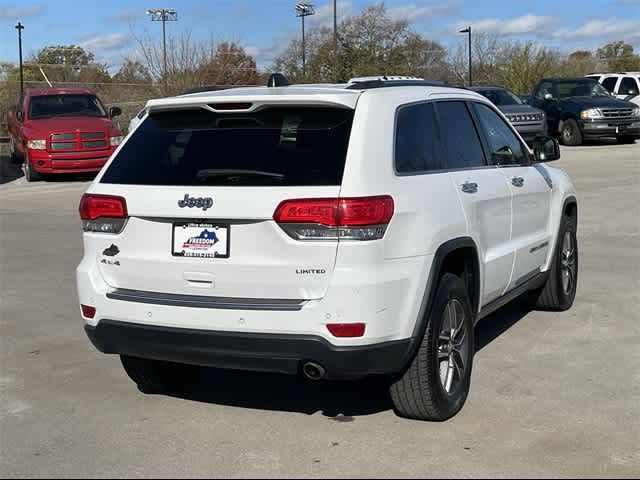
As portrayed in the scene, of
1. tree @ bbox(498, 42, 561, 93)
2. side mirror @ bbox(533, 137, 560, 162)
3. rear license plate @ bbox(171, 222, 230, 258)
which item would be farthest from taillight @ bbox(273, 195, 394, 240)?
tree @ bbox(498, 42, 561, 93)

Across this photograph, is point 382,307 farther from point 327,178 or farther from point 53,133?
point 53,133

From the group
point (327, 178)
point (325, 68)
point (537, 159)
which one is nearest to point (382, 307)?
point (327, 178)

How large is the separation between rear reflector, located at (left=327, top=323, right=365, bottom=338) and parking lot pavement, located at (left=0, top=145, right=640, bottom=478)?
0.62 m

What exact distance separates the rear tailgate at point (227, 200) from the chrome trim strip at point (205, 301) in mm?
24

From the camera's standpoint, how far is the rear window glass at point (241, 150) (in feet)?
14.5

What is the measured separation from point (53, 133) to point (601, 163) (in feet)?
40.3

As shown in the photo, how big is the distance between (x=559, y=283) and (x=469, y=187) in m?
2.26

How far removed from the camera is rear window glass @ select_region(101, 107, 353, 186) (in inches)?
174

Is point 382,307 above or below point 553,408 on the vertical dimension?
above

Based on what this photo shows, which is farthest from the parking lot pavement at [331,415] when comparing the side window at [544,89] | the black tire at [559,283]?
the side window at [544,89]

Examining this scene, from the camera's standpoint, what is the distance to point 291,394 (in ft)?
17.9

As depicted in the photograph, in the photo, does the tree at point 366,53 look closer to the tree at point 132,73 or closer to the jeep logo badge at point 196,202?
the tree at point 132,73

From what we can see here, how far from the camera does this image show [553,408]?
5.09 m

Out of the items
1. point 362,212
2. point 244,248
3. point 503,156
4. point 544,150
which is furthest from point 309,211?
point 544,150
